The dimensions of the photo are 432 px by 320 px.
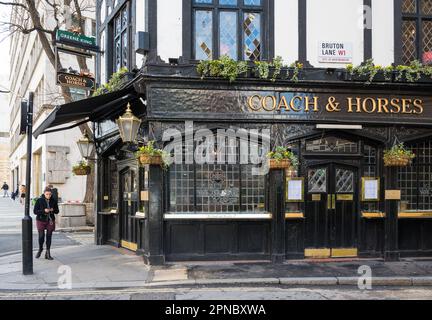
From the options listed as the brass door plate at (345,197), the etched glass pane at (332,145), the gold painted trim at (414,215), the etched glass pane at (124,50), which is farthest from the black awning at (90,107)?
the gold painted trim at (414,215)

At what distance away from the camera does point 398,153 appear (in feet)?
37.5

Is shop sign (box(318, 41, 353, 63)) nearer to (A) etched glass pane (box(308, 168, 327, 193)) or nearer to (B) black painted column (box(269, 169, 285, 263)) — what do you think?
(A) etched glass pane (box(308, 168, 327, 193))

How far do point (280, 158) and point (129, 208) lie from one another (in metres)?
4.64

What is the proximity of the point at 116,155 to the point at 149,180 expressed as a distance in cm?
335

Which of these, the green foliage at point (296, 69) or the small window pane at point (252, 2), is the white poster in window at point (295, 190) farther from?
the small window pane at point (252, 2)

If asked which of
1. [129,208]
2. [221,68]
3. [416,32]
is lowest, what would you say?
[129,208]

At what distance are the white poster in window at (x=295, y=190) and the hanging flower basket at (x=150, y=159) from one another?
3.14 metres

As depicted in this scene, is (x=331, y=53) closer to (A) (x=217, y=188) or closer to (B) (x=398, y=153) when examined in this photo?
(B) (x=398, y=153)

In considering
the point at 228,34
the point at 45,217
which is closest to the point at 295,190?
the point at 228,34

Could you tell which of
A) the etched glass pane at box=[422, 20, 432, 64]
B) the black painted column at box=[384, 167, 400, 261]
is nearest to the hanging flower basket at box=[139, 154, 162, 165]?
the black painted column at box=[384, 167, 400, 261]

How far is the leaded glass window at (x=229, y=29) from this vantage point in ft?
37.6

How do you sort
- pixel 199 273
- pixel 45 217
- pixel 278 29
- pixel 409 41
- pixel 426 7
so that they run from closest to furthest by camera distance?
pixel 199 273 → pixel 278 29 → pixel 45 217 → pixel 409 41 → pixel 426 7

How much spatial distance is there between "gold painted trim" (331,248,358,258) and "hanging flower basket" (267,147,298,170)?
2.44 m

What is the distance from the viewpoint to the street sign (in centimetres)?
1332
